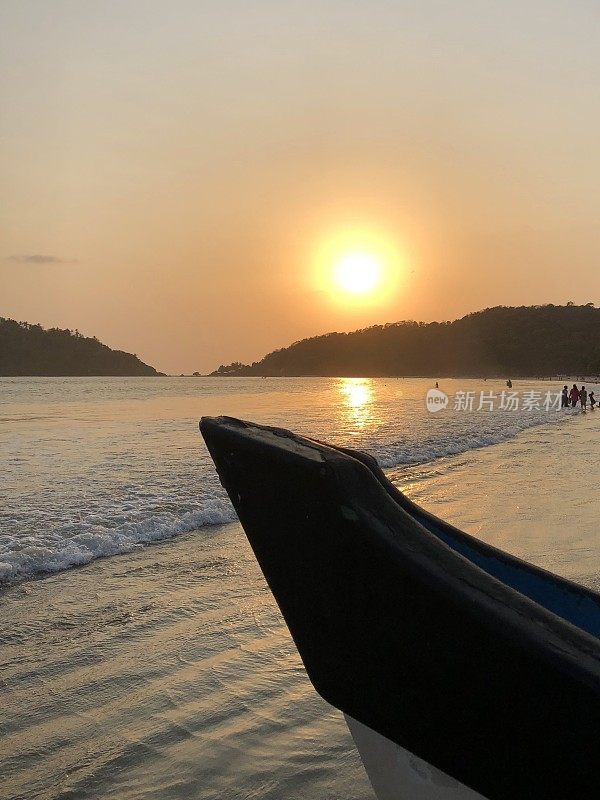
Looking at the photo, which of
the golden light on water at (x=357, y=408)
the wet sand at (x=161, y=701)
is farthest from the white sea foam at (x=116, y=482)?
the golden light on water at (x=357, y=408)

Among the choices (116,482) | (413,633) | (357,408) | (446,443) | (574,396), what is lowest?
(357,408)

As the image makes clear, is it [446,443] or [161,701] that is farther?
[446,443]

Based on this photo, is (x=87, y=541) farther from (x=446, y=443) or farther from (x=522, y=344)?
(x=522, y=344)

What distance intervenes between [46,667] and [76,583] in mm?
2133

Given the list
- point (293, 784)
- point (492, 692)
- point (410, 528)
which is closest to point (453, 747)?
point (492, 692)

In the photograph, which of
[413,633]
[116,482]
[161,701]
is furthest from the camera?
[116,482]

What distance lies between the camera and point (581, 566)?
6.47 metres

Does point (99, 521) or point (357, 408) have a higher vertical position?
point (99, 521)

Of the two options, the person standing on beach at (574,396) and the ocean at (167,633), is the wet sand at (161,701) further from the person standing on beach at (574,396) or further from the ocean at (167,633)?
the person standing on beach at (574,396)

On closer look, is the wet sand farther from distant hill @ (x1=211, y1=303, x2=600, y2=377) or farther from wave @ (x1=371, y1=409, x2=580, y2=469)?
distant hill @ (x1=211, y1=303, x2=600, y2=377)

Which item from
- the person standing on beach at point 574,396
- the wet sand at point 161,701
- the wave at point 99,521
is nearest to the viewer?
the wet sand at point 161,701

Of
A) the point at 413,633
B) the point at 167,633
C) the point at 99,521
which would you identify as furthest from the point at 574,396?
the point at 413,633

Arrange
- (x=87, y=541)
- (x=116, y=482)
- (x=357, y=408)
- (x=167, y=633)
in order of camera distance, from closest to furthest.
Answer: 1. (x=167, y=633)
2. (x=87, y=541)
3. (x=116, y=482)
4. (x=357, y=408)

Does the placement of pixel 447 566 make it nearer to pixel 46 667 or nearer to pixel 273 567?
pixel 273 567
